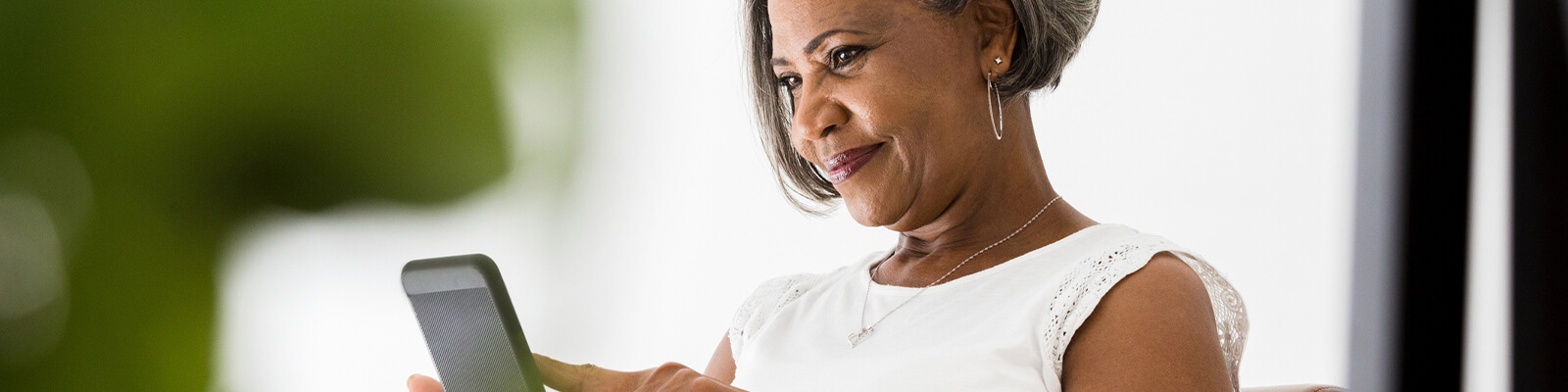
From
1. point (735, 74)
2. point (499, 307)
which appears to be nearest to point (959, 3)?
point (499, 307)

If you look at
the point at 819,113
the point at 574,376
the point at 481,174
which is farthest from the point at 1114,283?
the point at 481,174

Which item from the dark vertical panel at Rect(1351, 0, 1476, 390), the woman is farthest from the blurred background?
the dark vertical panel at Rect(1351, 0, 1476, 390)

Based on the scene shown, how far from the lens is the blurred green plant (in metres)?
0.95

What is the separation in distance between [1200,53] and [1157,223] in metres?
0.22

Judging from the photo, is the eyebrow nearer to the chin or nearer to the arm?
the chin

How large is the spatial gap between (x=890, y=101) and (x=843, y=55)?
6cm

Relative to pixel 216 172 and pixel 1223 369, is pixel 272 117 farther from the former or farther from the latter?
pixel 1223 369

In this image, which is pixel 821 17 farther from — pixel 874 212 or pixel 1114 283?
pixel 1114 283

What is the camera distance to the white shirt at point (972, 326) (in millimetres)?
792

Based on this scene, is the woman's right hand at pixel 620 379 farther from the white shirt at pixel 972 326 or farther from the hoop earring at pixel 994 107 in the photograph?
the hoop earring at pixel 994 107

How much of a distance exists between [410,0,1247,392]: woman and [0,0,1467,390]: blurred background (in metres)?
0.11

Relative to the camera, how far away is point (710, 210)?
1.68m

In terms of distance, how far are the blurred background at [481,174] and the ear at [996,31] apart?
0.10 meters

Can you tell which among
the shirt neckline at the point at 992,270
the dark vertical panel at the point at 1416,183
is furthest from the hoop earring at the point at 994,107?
the dark vertical panel at the point at 1416,183
